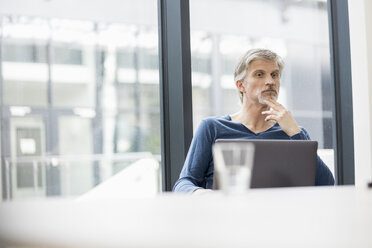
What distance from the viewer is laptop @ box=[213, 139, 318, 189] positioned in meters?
1.25

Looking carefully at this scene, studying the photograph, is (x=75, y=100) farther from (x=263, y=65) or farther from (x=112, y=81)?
(x=263, y=65)

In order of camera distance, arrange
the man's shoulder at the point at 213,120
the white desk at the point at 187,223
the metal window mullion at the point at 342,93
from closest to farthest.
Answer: the white desk at the point at 187,223
the man's shoulder at the point at 213,120
the metal window mullion at the point at 342,93

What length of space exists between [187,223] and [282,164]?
0.81m

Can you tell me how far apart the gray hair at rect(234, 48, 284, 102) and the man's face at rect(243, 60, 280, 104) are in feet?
0.06

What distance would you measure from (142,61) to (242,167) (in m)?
1.63

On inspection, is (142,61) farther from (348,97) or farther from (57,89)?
(348,97)

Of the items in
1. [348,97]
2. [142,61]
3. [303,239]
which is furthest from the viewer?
[348,97]

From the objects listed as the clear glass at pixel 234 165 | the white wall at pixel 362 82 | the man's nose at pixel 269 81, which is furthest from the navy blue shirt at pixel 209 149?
the clear glass at pixel 234 165

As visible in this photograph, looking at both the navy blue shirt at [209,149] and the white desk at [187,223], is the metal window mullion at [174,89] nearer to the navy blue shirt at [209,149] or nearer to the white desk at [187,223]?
the navy blue shirt at [209,149]

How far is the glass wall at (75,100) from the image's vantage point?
2082 mm

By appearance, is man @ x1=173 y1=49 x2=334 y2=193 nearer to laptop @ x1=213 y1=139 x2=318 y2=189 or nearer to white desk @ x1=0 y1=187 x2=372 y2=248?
laptop @ x1=213 y1=139 x2=318 y2=189

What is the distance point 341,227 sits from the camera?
0.49 metres

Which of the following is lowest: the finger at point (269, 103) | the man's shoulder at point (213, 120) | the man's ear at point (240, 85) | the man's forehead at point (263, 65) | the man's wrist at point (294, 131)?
the man's wrist at point (294, 131)

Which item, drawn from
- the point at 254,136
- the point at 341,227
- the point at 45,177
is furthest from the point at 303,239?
the point at 45,177
